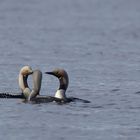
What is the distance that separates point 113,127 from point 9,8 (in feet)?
142

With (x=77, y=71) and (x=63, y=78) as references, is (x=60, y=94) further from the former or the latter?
(x=77, y=71)

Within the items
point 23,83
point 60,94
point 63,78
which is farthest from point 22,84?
point 60,94

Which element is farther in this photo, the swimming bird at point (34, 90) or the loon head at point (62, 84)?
the loon head at point (62, 84)

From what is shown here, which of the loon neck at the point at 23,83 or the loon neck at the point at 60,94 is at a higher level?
the loon neck at the point at 23,83

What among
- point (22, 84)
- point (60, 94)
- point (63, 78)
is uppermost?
point (63, 78)

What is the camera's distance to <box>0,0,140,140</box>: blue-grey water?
65.0 feet

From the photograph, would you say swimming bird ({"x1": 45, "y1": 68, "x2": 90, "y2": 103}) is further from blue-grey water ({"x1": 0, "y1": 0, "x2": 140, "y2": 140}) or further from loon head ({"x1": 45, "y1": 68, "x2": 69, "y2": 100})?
blue-grey water ({"x1": 0, "y1": 0, "x2": 140, "y2": 140})

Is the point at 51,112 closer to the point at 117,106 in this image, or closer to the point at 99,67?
the point at 117,106

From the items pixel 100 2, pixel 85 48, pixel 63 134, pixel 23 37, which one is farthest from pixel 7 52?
pixel 100 2

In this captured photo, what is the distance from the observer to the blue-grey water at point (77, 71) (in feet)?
65.0

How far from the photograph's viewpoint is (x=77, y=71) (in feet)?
92.3

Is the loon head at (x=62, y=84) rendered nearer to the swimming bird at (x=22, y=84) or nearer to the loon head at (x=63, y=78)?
the loon head at (x=63, y=78)

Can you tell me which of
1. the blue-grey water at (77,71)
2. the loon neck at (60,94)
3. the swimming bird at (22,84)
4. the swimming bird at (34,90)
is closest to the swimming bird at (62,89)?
the loon neck at (60,94)

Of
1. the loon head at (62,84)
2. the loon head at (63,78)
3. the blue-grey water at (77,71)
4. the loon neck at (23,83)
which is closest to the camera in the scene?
the blue-grey water at (77,71)
